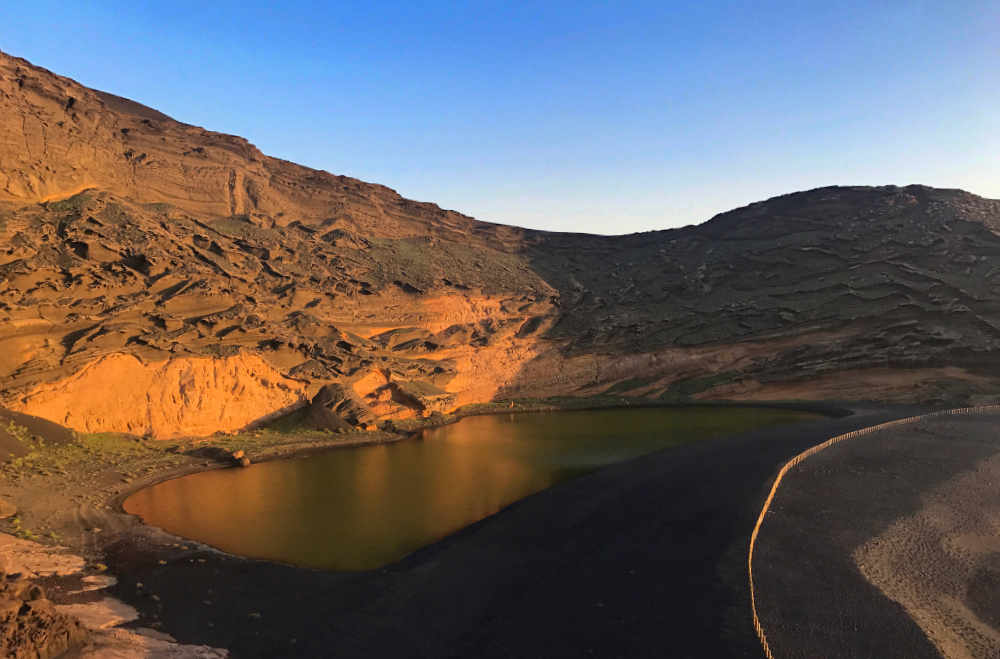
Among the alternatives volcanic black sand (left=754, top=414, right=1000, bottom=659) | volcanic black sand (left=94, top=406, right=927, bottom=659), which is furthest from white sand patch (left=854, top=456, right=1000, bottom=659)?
volcanic black sand (left=94, top=406, right=927, bottom=659)

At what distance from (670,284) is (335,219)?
21.7 m

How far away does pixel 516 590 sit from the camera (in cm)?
816

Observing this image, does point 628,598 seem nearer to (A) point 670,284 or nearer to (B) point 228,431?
(B) point 228,431

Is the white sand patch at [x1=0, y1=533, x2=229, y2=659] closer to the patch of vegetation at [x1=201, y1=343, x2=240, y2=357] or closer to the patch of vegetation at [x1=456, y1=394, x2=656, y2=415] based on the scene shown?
the patch of vegetation at [x1=201, y1=343, x2=240, y2=357]

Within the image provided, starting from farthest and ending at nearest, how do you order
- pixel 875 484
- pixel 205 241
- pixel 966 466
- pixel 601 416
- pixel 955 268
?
pixel 955 268, pixel 601 416, pixel 205 241, pixel 966 466, pixel 875 484

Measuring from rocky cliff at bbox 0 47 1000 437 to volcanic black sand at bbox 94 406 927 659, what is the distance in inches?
396

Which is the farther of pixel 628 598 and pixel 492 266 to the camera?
pixel 492 266

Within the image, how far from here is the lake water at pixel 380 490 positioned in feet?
36.1

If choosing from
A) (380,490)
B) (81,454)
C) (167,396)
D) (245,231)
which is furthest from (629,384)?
(81,454)

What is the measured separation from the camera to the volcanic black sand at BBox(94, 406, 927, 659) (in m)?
6.57

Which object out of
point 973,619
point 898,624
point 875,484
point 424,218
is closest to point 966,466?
point 875,484

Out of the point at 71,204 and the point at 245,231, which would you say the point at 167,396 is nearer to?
the point at 71,204

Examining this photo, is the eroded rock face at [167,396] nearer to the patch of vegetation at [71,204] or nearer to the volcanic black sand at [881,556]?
the patch of vegetation at [71,204]

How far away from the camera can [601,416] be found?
26.6 m
